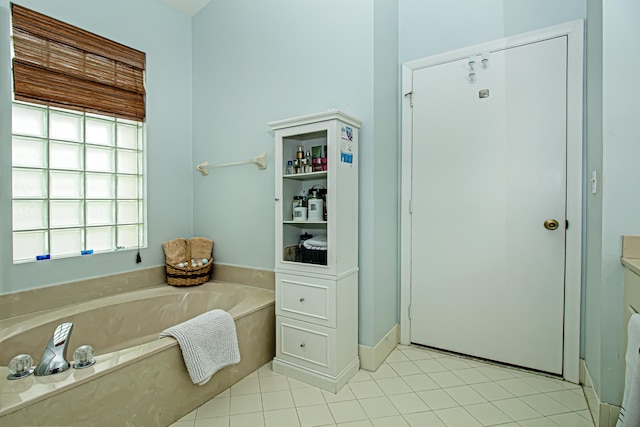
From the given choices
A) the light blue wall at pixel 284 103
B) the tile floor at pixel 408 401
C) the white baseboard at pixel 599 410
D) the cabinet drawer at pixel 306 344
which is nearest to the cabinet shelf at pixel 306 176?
the light blue wall at pixel 284 103

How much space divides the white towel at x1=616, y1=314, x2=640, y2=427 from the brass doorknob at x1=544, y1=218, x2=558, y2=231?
0.95 metres

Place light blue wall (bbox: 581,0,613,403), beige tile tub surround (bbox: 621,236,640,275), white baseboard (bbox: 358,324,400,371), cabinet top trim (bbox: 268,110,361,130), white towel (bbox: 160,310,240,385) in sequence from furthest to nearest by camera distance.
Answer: white baseboard (bbox: 358,324,400,371), cabinet top trim (bbox: 268,110,361,130), white towel (bbox: 160,310,240,385), light blue wall (bbox: 581,0,613,403), beige tile tub surround (bbox: 621,236,640,275)

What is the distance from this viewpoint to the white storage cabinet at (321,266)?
187 cm

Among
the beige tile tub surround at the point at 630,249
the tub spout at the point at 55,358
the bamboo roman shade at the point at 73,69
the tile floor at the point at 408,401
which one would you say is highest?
the bamboo roman shade at the point at 73,69

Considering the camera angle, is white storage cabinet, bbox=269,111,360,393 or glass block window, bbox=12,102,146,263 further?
glass block window, bbox=12,102,146,263

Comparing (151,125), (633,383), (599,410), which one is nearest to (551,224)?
(599,410)

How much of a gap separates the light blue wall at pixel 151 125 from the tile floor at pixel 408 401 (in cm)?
132

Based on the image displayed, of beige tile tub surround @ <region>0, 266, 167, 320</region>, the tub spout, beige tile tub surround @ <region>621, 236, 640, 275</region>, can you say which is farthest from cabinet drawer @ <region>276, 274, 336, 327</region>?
beige tile tub surround @ <region>621, 236, 640, 275</region>

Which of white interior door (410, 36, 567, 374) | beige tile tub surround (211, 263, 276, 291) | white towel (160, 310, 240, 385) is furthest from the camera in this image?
beige tile tub surround (211, 263, 276, 291)

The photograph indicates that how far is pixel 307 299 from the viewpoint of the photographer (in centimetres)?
196

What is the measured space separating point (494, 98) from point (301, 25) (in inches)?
56.3

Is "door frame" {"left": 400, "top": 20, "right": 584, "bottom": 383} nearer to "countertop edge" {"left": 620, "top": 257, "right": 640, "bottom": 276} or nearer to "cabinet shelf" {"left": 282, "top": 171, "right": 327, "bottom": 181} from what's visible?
"countertop edge" {"left": 620, "top": 257, "right": 640, "bottom": 276}

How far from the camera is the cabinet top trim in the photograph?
1845mm

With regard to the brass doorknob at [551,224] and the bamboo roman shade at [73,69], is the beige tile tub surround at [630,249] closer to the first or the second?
the brass doorknob at [551,224]
